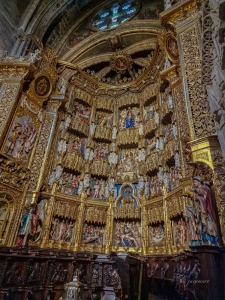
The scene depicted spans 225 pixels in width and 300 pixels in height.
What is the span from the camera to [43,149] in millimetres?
11164

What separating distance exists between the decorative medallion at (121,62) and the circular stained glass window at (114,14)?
10.0 feet

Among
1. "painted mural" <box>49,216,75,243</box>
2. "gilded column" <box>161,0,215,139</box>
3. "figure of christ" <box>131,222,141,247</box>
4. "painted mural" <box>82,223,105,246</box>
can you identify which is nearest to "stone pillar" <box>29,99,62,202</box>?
"painted mural" <box>49,216,75,243</box>

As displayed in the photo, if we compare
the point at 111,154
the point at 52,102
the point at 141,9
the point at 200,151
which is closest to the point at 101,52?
the point at 141,9

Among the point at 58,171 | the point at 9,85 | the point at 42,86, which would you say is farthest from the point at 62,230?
the point at 42,86

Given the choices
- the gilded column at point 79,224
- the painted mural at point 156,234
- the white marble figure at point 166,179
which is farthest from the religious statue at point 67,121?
the painted mural at point 156,234

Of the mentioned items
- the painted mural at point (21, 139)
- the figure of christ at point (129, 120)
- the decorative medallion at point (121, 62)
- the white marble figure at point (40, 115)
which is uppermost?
the decorative medallion at point (121, 62)

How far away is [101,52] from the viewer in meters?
16.4

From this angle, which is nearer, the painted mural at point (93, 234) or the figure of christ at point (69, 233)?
the figure of christ at point (69, 233)

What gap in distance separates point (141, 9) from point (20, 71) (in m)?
10.2

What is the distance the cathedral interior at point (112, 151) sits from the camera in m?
5.07

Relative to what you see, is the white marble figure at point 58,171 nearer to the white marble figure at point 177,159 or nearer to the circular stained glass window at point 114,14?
the white marble figure at point 177,159

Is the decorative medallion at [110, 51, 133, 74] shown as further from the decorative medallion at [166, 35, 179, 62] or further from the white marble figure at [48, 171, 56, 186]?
the white marble figure at [48, 171, 56, 186]

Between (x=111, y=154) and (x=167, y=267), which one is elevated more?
(x=111, y=154)

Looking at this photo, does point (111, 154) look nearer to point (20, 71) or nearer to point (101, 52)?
point (20, 71)
